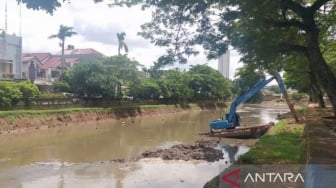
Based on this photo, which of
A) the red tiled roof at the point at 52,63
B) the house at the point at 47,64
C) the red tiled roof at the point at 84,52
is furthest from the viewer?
the red tiled roof at the point at 84,52

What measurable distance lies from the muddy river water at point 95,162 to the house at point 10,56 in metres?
19.9

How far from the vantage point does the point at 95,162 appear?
23.0m

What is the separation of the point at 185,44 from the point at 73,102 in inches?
1512

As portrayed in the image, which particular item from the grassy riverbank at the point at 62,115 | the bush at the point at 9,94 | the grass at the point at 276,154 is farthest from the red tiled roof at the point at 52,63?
the grass at the point at 276,154

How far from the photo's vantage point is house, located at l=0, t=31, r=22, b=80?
5366cm

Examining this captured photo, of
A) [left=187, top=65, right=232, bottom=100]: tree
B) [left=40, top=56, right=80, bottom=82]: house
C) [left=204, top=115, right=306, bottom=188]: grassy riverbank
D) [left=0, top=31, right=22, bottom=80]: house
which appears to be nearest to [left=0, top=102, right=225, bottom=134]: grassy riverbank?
[left=0, top=31, right=22, bottom=80]: house

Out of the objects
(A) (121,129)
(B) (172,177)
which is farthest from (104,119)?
(B) (172,177)

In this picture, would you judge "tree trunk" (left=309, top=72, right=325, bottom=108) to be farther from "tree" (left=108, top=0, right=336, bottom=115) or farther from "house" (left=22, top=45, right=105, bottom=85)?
Result: "house" (left=22, top=45, right=105, bottom=85)

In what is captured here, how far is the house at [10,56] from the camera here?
176 ft

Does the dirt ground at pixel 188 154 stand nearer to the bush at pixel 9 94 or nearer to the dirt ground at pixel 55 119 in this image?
the dirt ground at pixel 55 119

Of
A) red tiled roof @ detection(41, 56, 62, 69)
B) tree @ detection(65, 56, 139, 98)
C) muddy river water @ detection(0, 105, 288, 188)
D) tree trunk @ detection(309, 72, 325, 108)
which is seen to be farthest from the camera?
red tiled roof @ detection(41, 56, 62, 69)

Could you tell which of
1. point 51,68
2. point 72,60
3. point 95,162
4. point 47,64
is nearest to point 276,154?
point 95,162

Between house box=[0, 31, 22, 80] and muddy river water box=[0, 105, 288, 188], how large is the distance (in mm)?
19873

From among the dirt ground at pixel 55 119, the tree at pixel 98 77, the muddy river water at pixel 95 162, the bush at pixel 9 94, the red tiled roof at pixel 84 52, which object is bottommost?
the muddy river water at pixel 95 162
